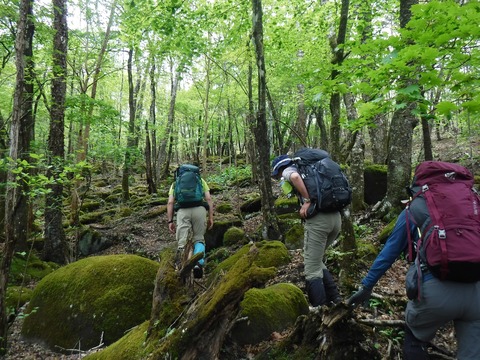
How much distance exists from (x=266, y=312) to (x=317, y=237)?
1267 mm

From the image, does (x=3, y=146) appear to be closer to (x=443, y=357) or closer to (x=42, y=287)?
(x=42, y=287)

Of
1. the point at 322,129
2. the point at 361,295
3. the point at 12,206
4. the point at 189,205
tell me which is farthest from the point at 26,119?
the point at 322,129

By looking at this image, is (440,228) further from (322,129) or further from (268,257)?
(322,129)

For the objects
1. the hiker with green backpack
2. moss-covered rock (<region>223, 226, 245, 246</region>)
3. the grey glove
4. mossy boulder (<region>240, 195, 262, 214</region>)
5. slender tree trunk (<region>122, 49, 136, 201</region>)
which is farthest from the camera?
slender tree trunk (<region>122, 49, 136, 201</region>)

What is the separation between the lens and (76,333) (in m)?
5.10

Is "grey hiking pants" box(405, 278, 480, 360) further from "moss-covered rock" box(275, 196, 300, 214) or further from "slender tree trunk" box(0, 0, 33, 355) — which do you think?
"moss-covered rock" box(275, 196, 300, 214)

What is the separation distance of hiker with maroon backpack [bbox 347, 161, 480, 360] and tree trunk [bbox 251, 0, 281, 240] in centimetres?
541

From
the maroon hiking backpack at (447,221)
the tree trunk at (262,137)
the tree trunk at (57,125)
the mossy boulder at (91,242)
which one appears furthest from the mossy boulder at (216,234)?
the maroon hiking backpack at (447,221)

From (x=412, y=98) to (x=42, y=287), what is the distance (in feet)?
22.0

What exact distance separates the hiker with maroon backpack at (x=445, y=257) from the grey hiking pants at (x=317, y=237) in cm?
148

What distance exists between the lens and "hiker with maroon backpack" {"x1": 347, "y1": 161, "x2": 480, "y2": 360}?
2232mm

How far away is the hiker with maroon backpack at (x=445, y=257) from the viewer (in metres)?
2.23

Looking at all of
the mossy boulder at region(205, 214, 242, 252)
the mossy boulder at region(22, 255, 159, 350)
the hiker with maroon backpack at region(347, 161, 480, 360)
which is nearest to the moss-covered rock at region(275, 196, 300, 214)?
the mossy boulder at region(205, 214, 242, 252)

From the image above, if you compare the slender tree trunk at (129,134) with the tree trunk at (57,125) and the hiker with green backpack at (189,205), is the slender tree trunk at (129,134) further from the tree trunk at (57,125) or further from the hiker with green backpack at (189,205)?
the hiker with green backpack at (189,205)
